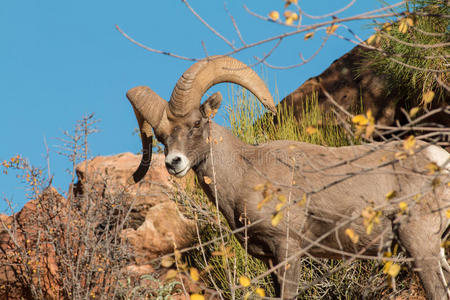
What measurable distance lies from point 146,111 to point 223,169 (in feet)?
3.33

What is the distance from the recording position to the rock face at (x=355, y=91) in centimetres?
1013

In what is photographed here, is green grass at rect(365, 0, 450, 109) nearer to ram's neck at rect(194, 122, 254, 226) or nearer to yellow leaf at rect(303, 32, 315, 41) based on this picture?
ram's neck at rect(194, 122, 254, 226)

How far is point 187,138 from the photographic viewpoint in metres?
5.69

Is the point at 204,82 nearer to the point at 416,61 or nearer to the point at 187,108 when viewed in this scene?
the point at 187,108

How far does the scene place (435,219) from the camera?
205 inches

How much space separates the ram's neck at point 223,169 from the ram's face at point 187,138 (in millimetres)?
92

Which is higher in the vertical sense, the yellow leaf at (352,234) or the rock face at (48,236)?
the rock face at (48,236)

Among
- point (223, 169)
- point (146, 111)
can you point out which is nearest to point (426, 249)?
point (223, 169)

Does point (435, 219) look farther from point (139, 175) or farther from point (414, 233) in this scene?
point (139, 175)

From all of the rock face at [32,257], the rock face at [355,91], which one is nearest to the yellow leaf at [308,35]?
the rock face at [32,257]

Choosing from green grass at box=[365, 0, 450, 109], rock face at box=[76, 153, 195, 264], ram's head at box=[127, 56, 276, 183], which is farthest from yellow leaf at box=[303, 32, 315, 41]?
green grass at box=[365, 0, 450, 109]

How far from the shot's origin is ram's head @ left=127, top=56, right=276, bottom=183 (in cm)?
563

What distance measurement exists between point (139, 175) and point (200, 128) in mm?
1303

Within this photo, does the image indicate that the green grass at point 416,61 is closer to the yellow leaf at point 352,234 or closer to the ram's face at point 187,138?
the ram's face at point 187,138
